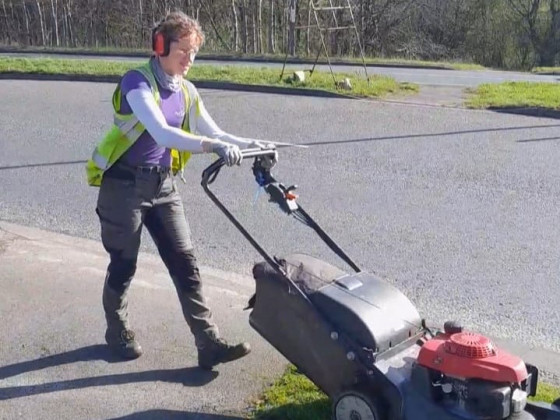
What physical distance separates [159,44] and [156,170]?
0.63m

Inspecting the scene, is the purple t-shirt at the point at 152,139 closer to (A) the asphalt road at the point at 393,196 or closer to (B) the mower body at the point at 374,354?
(B) the mower body at the point at 374,354

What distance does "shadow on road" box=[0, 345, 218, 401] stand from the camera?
173 inches

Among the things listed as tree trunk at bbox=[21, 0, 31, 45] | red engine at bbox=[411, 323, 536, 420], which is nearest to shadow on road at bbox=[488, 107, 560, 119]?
red engine at bbox=[411, 323, 536, 420]

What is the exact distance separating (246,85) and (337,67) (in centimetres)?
502

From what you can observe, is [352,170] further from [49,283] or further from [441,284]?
[49,283]

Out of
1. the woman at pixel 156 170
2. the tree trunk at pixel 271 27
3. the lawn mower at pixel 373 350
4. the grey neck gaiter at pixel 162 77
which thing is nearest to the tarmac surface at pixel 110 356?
the woman at pixel 156 170

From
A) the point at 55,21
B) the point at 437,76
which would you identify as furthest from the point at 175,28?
the point at 55,21

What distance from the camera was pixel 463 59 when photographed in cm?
3297

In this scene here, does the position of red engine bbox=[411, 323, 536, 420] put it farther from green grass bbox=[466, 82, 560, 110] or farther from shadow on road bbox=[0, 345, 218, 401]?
green grass bbox=[466, 82, 560, 110]

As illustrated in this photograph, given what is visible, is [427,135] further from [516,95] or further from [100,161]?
[100,161]

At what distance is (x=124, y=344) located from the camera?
469 cm

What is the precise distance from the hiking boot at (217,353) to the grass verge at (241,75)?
33.0 ft

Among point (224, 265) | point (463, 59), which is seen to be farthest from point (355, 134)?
point (463, 59)

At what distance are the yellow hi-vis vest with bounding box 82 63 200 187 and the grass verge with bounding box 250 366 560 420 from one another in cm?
124
